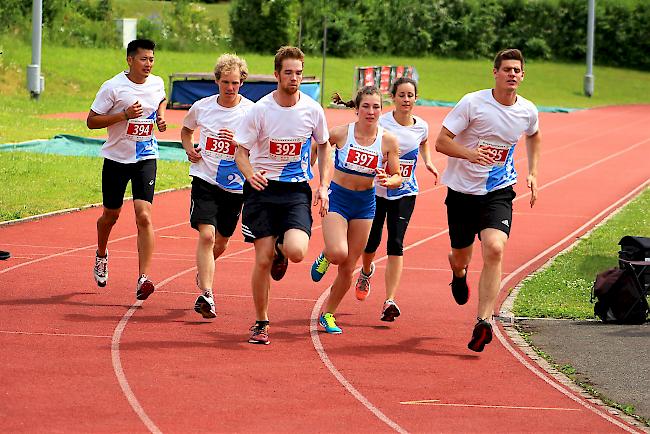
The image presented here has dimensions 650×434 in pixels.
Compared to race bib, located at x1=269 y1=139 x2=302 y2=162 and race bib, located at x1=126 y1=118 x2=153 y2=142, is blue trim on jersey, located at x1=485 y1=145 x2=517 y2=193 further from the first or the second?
race bib, located at x1=126 y1=118 x2=153 y2=142

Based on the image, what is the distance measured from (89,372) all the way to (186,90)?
3142cm

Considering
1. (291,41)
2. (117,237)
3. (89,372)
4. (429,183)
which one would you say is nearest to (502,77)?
(89,372)

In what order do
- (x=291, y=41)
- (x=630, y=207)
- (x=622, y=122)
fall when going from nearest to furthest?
(x=630, y=207)
(x=622, y=122)
(x=291, y=41)

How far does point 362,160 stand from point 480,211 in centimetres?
96

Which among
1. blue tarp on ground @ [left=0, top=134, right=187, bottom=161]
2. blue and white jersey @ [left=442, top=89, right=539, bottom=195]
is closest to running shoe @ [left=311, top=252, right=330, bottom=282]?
blue and white jersey @ [left=442, top=89, right=539, bottom=195]

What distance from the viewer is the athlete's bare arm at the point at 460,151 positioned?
9859mm

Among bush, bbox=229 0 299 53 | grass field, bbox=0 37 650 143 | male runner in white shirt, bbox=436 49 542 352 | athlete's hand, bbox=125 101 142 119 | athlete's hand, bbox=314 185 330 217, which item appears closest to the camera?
athlete's hand, bbox=314 185 330 217

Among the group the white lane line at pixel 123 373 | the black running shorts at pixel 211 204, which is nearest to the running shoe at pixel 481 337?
the black running shorts at pixel 211 204

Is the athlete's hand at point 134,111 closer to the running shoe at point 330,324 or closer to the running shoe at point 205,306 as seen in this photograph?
the running shoe at point 205,306

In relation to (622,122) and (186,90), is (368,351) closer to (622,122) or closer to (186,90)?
(186,90)

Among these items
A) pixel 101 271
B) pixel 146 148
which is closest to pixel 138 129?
pixel 146 148

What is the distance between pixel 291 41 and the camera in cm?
6084

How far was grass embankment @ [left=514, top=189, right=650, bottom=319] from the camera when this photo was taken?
11734mm

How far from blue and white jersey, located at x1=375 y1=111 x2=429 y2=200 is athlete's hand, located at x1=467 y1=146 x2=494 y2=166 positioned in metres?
1.17
